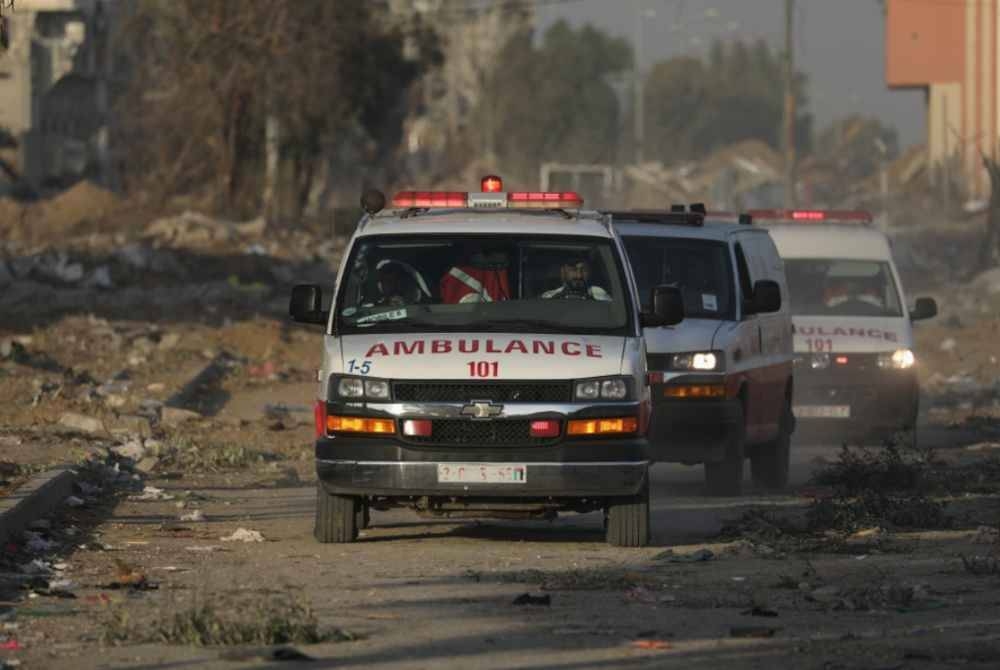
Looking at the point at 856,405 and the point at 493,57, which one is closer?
the point at 856,405

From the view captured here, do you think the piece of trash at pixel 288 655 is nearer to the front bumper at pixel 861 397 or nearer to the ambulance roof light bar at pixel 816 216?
the front bumper at pixel 861 397

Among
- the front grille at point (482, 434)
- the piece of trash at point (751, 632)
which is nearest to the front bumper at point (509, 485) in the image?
the front grille at point (482, 434)

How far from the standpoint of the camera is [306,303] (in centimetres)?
1261

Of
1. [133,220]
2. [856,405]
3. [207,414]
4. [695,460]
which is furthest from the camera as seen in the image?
[133,220]

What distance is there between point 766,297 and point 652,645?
23.7 ft

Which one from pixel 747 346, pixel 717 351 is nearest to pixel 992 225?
pixel 747 346

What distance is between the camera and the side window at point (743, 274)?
16.6m

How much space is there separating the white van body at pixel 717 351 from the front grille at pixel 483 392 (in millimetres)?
3526

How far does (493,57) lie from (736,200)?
5000 cm

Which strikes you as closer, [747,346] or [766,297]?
[766,297]

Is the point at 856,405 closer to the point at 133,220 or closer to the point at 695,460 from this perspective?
the point at 695,460

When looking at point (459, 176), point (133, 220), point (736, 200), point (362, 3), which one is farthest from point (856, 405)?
point (459, 176)

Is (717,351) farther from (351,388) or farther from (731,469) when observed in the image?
(351,388)

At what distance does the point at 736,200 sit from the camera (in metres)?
73.1
